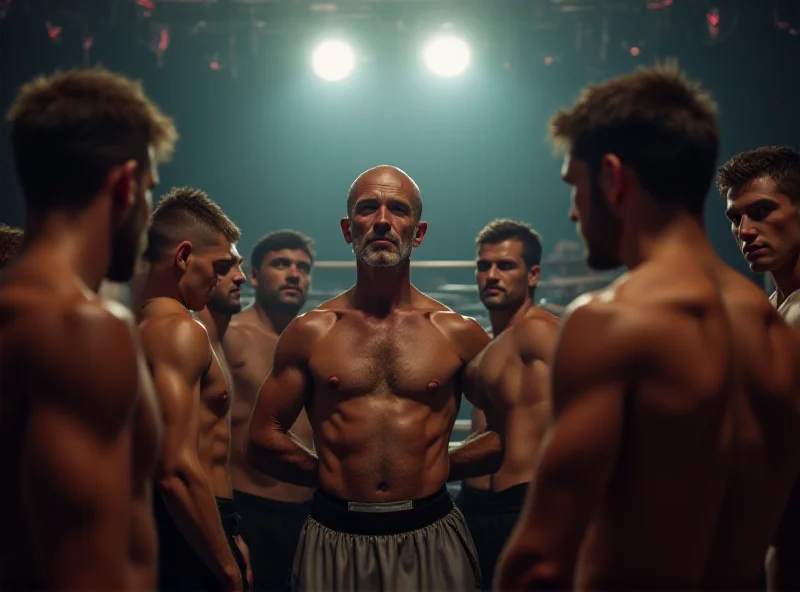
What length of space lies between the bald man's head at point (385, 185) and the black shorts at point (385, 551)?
103cm

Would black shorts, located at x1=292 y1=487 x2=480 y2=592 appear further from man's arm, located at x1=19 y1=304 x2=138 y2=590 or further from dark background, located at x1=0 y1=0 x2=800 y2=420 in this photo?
Answer: dark background, located at x1=0 y1=0 x2=800 y2=420

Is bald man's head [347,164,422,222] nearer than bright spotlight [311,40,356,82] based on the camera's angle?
Yes

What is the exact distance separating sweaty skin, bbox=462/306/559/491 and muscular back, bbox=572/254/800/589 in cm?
211

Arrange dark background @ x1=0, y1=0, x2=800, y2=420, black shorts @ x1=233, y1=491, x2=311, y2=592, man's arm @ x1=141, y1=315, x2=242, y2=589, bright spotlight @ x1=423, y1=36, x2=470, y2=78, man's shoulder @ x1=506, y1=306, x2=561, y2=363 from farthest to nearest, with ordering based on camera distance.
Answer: bright spotlight @ x1=423, y1=36, x2=470, y2=78
dark background @ x1=0, y1=0, x2=800, y2=420
black shorts @ x1=233, y1=491, x2=311, y2=592
man's shoulder @ x1=506, y1=306, x2=561, y2=363
man's arm @ x1=141, y1=315, x2=242, y2=589

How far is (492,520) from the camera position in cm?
377

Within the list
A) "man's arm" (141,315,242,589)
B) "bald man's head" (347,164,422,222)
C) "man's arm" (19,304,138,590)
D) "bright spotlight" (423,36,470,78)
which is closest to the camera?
"man's arm" (19,304,138,590)

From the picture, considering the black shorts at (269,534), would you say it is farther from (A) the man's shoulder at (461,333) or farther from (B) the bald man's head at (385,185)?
(B) the bald man's head at (385,185)

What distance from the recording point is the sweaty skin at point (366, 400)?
272 centimetres

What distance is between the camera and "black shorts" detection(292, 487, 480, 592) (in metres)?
2.66

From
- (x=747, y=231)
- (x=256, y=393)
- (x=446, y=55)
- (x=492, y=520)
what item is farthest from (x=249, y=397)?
(x=446, y=55)

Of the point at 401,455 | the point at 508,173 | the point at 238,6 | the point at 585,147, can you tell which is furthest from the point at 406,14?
the point at 585,147

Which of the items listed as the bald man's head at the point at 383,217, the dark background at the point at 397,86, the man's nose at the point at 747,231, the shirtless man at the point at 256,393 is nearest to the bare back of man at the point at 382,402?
the bald man's head at the point at 383,217

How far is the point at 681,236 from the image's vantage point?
1463 millimetres

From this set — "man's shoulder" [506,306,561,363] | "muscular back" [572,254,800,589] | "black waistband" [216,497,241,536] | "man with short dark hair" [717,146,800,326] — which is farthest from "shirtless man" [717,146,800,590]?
"black waistband" [216,497,241,536]
